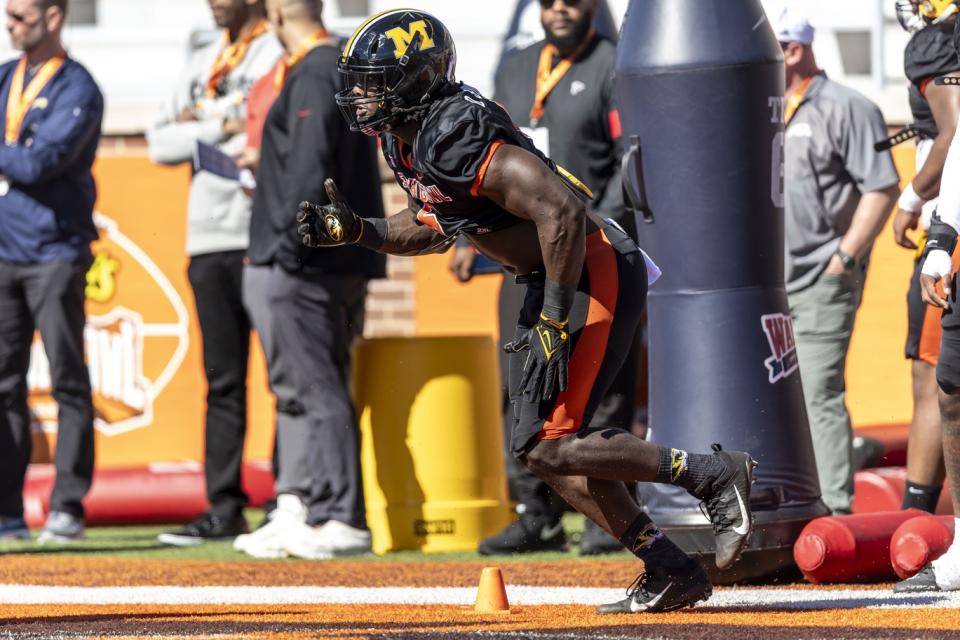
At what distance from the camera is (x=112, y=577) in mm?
7383

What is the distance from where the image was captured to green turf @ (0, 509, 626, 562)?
8.26 m

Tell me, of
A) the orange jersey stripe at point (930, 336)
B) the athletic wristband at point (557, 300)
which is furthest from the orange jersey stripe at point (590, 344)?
the orange jersey stripe at point (930, 336)

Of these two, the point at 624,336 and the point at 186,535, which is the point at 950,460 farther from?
the point at 186,535

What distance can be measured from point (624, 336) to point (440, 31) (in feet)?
3.70

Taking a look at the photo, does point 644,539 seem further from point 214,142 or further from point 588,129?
point 214,142

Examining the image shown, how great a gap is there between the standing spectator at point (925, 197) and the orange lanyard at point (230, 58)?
3.52m

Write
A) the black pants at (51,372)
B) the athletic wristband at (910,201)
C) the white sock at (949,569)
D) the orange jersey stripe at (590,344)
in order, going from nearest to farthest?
the orange jersey stripe at (590,344) < the white sock at (949,569) < the athletic wristband at (910,201) < the black pants at (51,372)

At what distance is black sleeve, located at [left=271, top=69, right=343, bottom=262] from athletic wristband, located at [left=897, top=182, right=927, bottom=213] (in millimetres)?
2530

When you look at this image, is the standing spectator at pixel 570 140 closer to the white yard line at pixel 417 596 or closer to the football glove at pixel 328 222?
the white yard line at pixel 417 596

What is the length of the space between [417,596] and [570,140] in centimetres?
249

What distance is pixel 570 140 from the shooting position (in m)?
8.27

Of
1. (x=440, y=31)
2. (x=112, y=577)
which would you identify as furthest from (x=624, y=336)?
(x=112, y=577)

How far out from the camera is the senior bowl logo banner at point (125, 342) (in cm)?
1154

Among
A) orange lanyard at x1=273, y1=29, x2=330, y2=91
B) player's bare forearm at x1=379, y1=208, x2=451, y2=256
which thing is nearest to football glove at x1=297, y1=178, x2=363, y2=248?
player's bare forearm at x1=379, y1=208, x2=451, y2=256
